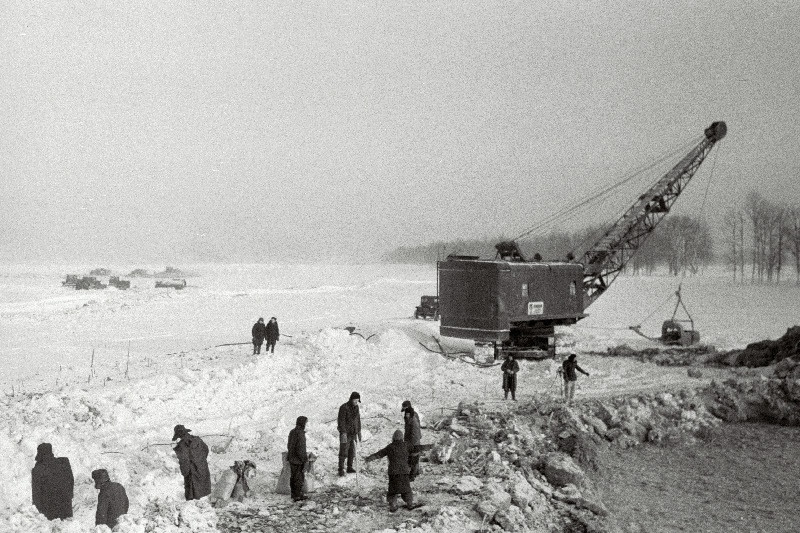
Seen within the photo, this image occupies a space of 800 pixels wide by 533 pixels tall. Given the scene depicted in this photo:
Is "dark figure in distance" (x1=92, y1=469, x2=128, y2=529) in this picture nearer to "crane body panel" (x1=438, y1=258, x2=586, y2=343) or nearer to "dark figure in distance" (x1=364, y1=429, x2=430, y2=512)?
"dark figure in distance" (x1=364, y1=429, x2=430, y2=512)

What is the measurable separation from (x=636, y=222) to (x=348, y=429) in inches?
1031

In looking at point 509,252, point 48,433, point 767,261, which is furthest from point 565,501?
point 767,261

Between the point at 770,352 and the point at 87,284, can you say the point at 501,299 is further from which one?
the point at 87,284

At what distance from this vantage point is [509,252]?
24.3m

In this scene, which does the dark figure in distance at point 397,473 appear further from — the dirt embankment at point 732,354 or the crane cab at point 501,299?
the dirt embankment at point 732,354

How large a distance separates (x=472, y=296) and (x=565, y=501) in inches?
451

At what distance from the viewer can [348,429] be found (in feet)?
38.1

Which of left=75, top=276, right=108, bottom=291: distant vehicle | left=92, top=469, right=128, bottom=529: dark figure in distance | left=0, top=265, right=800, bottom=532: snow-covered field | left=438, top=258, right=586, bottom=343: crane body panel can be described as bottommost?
left=0, top=265, right=800, bottom=532: snow-covered field

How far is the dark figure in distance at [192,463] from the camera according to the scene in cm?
970

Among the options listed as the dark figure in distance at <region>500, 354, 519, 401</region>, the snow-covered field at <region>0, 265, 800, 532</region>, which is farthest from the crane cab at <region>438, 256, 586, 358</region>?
the dark figure in distance at <region>500, 354, 519, 401</region>

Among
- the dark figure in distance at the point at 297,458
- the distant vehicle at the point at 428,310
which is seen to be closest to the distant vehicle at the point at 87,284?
the distant vehicle at the point at 428,310

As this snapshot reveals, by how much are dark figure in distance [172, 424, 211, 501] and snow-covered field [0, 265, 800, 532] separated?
15.2 inches

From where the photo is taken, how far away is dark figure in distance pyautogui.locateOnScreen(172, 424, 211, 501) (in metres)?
9.70

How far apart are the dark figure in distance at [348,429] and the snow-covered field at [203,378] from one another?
1.64 feet
